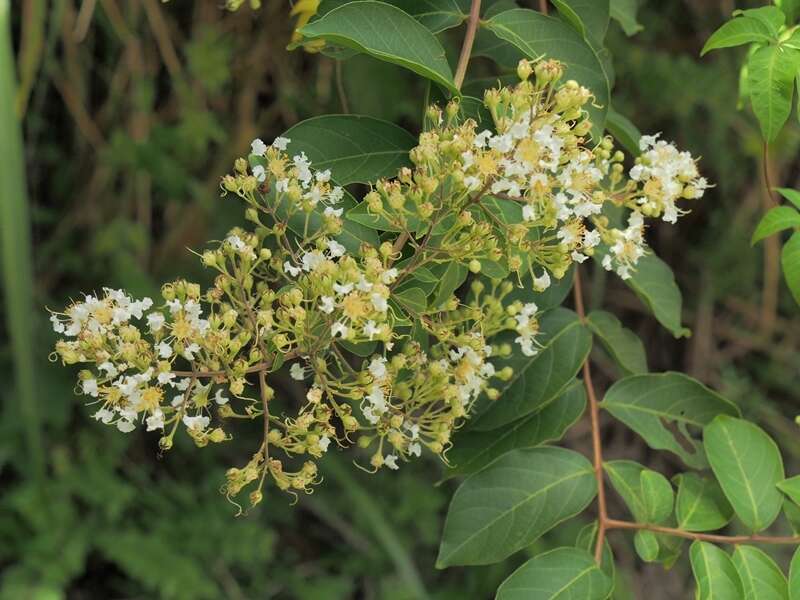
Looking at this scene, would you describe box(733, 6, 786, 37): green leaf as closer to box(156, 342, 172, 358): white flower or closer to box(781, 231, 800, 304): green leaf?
box(781, 231, 800, 304): green leaf

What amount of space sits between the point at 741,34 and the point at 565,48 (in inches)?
7.5

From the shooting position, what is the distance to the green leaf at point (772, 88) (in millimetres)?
977

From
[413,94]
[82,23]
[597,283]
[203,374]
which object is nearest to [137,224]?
[82,23]

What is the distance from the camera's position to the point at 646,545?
3.54 feet

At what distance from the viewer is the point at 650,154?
0.97m

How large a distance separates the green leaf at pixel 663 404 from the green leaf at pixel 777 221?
8.9 inches

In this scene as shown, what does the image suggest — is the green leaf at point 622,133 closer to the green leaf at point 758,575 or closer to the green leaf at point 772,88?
the green leaf at point 772,88

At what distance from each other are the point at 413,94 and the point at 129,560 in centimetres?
110

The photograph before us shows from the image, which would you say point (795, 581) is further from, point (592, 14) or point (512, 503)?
point (592, 14)

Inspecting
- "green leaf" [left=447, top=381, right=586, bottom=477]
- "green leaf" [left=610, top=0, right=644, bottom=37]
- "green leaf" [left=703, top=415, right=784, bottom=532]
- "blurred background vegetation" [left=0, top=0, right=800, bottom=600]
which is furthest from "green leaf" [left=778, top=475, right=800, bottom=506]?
"blurred background vegetation" [left=0, top=0, right=800, bottom=600]

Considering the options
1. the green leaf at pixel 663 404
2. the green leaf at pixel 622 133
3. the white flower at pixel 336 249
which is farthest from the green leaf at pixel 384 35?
the green leaf at pixel 663 404

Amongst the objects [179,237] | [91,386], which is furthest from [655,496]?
[179,237]

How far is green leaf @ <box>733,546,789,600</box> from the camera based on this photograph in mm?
1030

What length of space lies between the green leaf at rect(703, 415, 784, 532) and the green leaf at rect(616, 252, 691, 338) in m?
0.15
